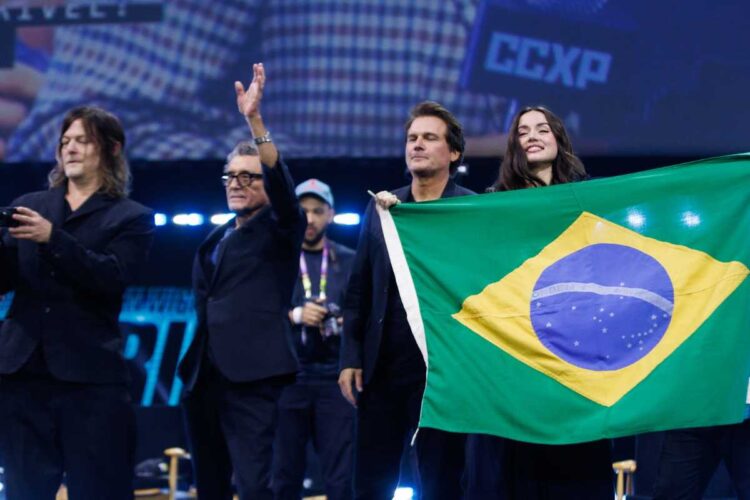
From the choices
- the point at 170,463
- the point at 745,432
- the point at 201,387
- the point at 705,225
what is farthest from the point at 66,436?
the point at 170,463

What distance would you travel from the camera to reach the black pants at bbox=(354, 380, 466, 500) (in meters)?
3.79

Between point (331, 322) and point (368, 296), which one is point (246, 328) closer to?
point (368, 296)

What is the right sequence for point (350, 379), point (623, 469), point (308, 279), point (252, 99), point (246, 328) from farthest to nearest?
point (623, 469) → point (308, 279) → point (246, 328) → point (252, 99) → point (350, 379)

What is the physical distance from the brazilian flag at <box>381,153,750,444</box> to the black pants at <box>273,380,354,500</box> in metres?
2.03

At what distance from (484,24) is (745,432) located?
140 inches

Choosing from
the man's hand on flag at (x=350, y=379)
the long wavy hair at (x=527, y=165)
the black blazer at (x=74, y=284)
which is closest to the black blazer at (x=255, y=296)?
the man's hand on flag at (x=350, y=379)

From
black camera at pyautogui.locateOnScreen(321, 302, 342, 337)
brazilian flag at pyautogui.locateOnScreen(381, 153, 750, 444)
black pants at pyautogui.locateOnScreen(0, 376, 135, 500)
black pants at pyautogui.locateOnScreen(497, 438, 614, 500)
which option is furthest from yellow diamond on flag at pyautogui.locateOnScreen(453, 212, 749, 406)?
black camera at pyautogui.locateOnScreen(321, 302, 342, 337)

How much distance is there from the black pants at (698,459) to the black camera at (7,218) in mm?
2665

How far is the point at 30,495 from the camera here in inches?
146

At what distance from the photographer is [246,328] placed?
166 inches

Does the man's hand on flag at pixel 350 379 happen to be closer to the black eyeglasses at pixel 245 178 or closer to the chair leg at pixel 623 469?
the black eyeglasses at pixel 245 178

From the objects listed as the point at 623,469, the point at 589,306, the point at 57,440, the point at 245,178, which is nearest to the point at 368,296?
the point at 245,178

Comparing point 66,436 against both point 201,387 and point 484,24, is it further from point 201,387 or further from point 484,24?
point 484,24

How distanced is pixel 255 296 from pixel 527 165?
123 centimetres
